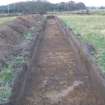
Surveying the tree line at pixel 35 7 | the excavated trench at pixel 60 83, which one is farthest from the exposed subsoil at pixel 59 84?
the tree line at pixel 35 7

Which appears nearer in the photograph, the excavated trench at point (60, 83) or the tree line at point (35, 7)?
the excavated trench at point (60, 83)

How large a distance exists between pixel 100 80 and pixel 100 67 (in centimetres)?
205

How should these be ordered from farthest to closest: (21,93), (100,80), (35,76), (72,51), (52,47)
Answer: (52,47) < (72,51) < (35,76) < (100,80) < (21,93)

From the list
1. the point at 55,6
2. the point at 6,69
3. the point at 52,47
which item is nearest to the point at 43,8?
the point at 55,6

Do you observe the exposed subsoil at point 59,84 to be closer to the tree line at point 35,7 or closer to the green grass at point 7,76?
the green grass at point 7,76

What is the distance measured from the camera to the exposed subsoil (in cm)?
823

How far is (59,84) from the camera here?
32.1 ft

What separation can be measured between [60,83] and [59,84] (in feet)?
0.35

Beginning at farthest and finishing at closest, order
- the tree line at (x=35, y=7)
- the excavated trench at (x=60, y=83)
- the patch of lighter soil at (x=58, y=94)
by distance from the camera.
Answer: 1. the tree line at (x=35, y=7)
2. the patch of lighter soil at (x=58, y=94)
3. the excavated trench at (x=60, y=83)

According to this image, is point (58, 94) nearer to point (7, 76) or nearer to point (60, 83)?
point (60, 83)

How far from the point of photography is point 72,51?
1569 centimetres

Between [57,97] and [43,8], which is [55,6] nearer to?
[43,8]

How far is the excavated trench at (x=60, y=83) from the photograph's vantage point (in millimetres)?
8227

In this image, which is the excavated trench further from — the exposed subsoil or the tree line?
the tree line
